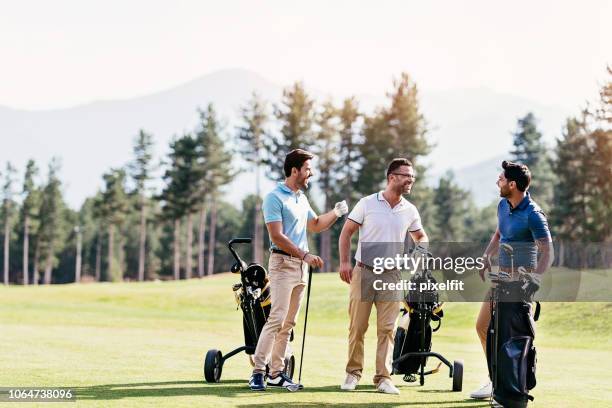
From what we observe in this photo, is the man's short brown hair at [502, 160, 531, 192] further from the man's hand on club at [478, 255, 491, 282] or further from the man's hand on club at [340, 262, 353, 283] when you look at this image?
the man's hand on club at [340, 262, 353, 283]

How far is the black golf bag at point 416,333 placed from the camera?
33.5 ft

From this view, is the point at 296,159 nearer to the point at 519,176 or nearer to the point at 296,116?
the point at 519,176

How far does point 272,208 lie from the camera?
9375 millimetres

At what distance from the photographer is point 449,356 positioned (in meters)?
16.1

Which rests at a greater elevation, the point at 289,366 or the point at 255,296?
the point at 255,296

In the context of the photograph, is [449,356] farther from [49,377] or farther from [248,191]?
[248,191]

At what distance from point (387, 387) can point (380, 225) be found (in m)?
1.57

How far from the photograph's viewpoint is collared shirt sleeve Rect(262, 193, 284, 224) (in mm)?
9352

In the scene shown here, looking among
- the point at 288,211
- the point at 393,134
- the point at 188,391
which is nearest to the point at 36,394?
the point at 188,391

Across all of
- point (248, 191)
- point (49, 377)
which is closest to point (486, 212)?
point (248, 191)

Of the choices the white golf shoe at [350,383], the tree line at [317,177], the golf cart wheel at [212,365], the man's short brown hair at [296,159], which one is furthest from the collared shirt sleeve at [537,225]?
the tree line at [317,177]

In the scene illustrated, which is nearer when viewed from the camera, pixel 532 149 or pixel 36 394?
pixel 36 394

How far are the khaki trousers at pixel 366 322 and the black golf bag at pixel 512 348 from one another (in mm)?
1353

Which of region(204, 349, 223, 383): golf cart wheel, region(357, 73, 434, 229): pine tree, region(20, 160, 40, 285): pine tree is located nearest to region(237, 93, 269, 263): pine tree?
region(357, 73, 434, 229): pine tree
